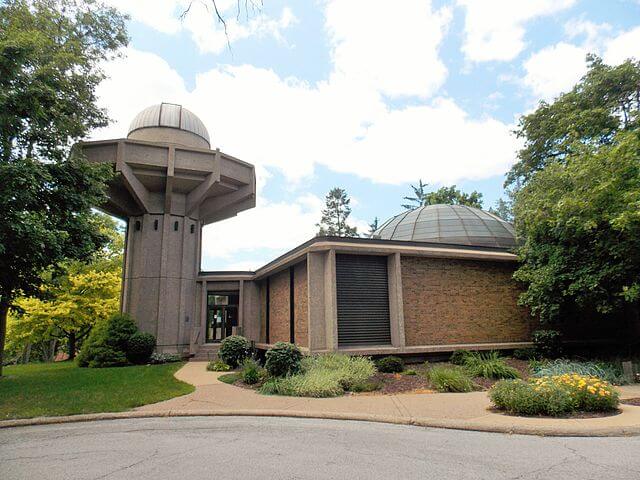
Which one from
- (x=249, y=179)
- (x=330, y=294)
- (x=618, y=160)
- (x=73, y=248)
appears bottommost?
(x=330, y=294)

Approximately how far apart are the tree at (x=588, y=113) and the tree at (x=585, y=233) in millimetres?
3493

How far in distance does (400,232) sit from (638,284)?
1339cm

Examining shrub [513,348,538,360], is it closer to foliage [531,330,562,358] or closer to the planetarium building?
foliage [531,330,562,358]

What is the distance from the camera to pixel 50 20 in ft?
55.2

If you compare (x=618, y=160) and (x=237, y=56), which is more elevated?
(x=618, y=160)

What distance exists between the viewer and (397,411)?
27.9ft

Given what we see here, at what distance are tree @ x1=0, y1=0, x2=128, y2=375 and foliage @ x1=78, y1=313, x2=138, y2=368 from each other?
150 inches

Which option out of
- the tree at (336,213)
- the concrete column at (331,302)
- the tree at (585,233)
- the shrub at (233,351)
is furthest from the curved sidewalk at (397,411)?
the tree at (336,213)

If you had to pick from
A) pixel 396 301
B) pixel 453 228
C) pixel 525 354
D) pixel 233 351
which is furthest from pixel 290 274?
pixel 453 228

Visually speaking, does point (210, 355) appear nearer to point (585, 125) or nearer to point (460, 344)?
point (460, 344)

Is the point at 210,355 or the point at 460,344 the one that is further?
the point at 210,355

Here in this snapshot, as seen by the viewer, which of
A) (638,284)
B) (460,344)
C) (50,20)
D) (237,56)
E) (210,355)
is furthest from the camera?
(210,355)

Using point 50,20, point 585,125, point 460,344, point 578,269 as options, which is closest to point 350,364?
point 460,344

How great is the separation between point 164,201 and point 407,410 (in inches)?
745
